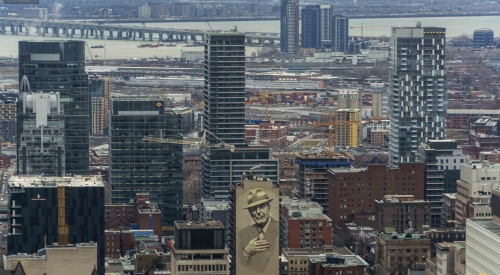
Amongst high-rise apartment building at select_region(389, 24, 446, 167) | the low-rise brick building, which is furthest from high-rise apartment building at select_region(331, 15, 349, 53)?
the low-rise brick building

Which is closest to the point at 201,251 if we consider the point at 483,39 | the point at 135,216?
the point at 135,216

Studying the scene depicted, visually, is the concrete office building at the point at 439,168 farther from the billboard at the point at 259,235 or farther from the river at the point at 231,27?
the river at the point at 231,27

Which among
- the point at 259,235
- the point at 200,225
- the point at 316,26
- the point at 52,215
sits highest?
the point at 316,26

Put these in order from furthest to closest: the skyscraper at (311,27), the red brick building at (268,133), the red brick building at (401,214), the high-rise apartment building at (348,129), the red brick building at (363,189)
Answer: the skyscraper at (311,27)
the high-rise apartment building at (348,129)
the red brick building at (268,133)
the red brick building at (363,189)
the red brick building at (401,214)

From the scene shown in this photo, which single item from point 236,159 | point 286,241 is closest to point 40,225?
point 286,241

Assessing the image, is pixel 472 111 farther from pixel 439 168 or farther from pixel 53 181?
pixel 53 181

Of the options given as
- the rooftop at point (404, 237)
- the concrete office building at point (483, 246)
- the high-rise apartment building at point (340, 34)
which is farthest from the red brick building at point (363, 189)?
the high-rise apartment building at point (340, 34)
